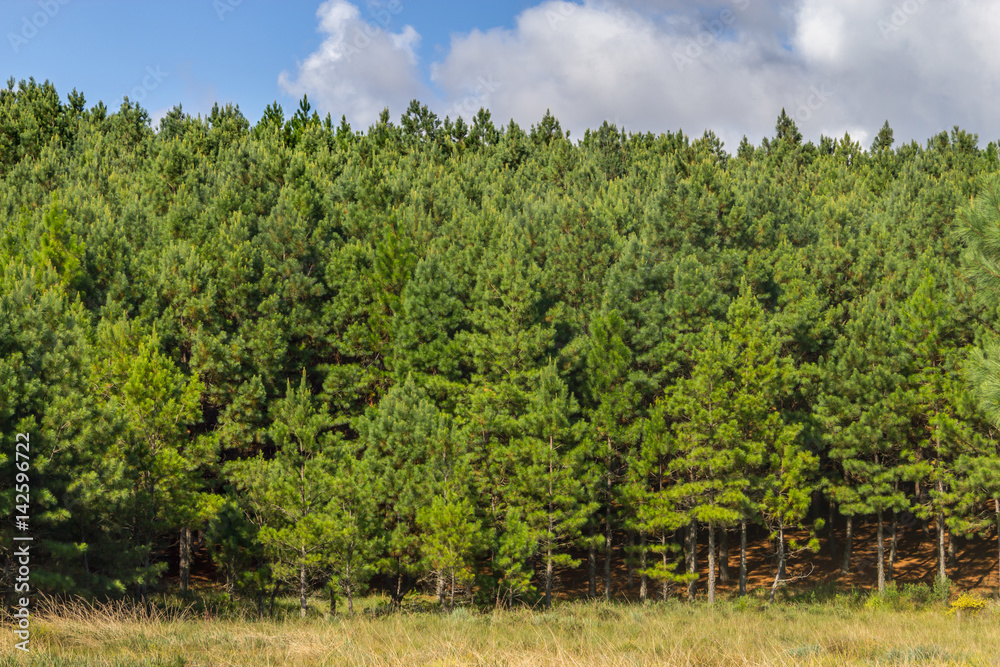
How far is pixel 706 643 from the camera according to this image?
Result: 28.6 feet

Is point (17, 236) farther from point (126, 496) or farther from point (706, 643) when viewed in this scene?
point (706, 643)

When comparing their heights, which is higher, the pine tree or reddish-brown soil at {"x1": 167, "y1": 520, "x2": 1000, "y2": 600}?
the pine tree

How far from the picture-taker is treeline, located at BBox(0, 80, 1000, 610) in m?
25.0

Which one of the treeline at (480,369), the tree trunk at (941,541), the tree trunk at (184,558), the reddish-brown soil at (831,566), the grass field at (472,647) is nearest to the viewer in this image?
the grass field at (472,647)

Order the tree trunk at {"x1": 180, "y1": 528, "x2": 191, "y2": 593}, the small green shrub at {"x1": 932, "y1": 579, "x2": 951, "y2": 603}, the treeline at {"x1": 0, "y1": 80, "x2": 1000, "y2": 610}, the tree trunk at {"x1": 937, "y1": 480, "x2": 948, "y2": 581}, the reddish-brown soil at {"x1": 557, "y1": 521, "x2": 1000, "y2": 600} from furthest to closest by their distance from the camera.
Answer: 1. the reddish-brown soil at {"x1": 557, "y1": 521, "x2": 1000, "y2": 600}
2. the tree trunk at {"x1": 937, "y1": 480, "x2": 948, "y2": 581}
3. the small green shrub at {"x1": 932, "y1": 579, "x2": 951, "y2": 603}
4. the tree trunk at {"x1": 180, "y1": 528, "x2": 191, "y2": 593}
5. the treeline at {"x1": 0, "y1": 80, "x2": 1000, "y2": 610}

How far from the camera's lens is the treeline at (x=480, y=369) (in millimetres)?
24953

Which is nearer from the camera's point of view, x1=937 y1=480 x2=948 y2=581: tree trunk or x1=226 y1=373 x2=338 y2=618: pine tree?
x1=226 y1=373 x2=338 y2=618: pine tree

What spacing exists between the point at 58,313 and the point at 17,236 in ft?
34.9

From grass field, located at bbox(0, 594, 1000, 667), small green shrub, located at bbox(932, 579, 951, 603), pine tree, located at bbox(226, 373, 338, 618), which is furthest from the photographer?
small green shrub, located at bbox(932, 579, 951, 603)

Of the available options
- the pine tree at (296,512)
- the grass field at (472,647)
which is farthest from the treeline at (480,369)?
the grass field at (472,647)

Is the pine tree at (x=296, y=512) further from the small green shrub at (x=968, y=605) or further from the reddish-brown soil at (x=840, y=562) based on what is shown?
the small green shrub at (x=968, y=605)

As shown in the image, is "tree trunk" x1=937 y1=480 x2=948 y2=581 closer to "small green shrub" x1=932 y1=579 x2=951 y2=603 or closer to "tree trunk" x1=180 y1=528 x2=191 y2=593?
"small green shrub" x1=932 y1=579 x2=951 y2=603

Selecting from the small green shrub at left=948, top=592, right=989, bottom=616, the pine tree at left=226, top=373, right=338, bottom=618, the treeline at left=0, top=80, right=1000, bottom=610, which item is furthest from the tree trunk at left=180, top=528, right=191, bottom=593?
the small green shrub at left=948, top=592, right=989, bottom=616

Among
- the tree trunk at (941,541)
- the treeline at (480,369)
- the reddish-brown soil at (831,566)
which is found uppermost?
the treeline at (480,369)
